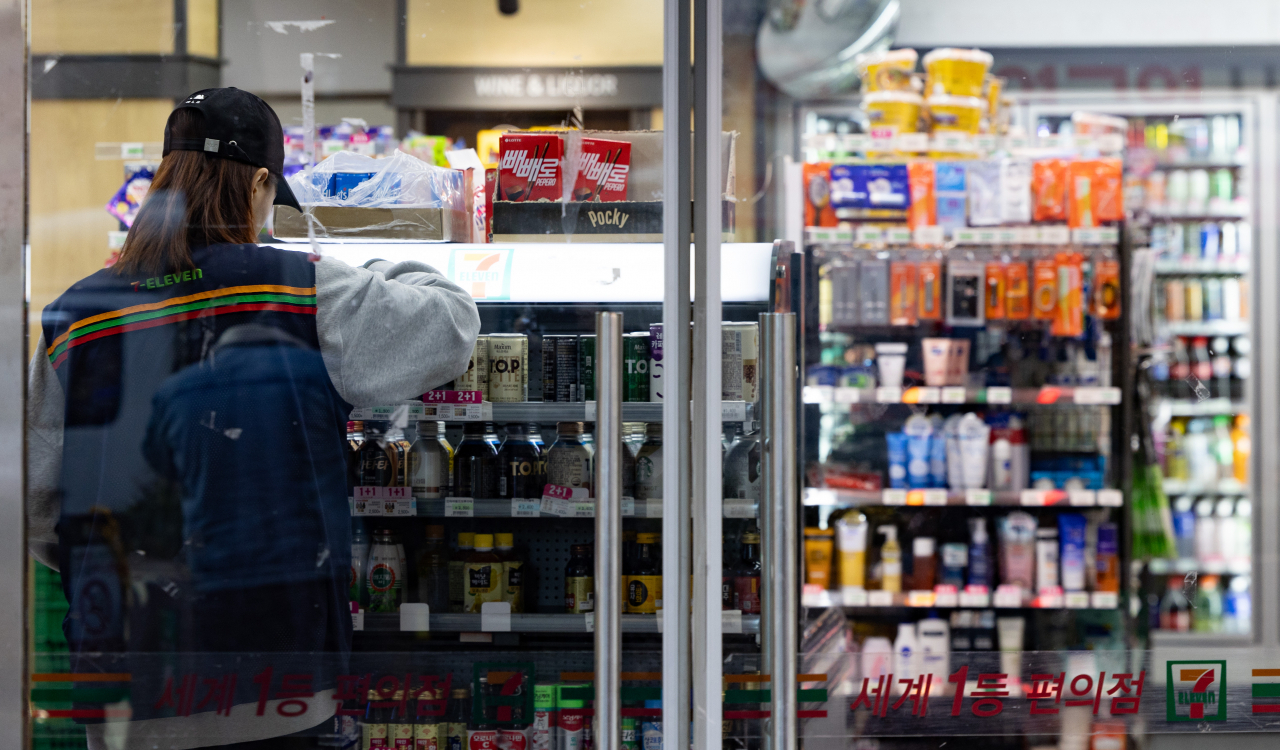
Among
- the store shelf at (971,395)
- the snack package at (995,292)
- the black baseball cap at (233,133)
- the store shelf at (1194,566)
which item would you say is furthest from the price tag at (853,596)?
the black baseball cap at (233,133)

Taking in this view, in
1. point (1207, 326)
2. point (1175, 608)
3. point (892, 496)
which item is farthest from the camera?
point (1175, 608)

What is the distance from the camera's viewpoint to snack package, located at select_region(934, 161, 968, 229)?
3.33m

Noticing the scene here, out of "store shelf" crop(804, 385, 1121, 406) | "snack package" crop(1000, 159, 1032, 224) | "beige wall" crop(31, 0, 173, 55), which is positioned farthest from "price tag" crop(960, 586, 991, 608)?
"beige wall" crop(31, 0, 173, 55)

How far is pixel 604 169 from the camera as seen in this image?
1.88 meters

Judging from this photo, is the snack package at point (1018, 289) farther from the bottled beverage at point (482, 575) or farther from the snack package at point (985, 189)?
the bottled beverage at point (482, 575)

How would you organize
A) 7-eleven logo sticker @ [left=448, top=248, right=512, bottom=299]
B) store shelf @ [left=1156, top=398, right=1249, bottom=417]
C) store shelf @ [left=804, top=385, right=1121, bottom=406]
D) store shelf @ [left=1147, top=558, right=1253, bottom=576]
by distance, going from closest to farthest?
1. 7-eleven logo sticker @ [left=448, top=248, right=512, bottom=299]
2. store shelf @ [left=804, top=385, right=1121, bottom=406]
3. store shelf @ [left=1147, top=558, right=1253, bottom=576]
4. store shelf @ [left=1156, top=398, right=1249, bottom=417]

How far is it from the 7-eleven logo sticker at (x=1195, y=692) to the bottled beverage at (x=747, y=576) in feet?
2.82

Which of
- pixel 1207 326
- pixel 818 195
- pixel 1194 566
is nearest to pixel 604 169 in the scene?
pixel 818 195

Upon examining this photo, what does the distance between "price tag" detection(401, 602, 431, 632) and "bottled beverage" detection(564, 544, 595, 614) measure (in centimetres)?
29

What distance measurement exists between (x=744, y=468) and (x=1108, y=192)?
223 centimetres

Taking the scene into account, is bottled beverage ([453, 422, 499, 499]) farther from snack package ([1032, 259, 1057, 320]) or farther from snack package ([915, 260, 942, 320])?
snack package ([1032, 259, 1057, 320])

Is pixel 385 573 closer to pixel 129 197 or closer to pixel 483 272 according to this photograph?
pixel 483 272

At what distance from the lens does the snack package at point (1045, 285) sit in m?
3.22

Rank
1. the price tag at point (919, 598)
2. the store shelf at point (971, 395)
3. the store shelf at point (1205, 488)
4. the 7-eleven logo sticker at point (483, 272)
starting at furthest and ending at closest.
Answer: the store shelf at point (1205, 488) < the price tag at point (919, 598) < the store shelf at point (971, 395) < the 7-eleven logo sticker at point (483, 272)
